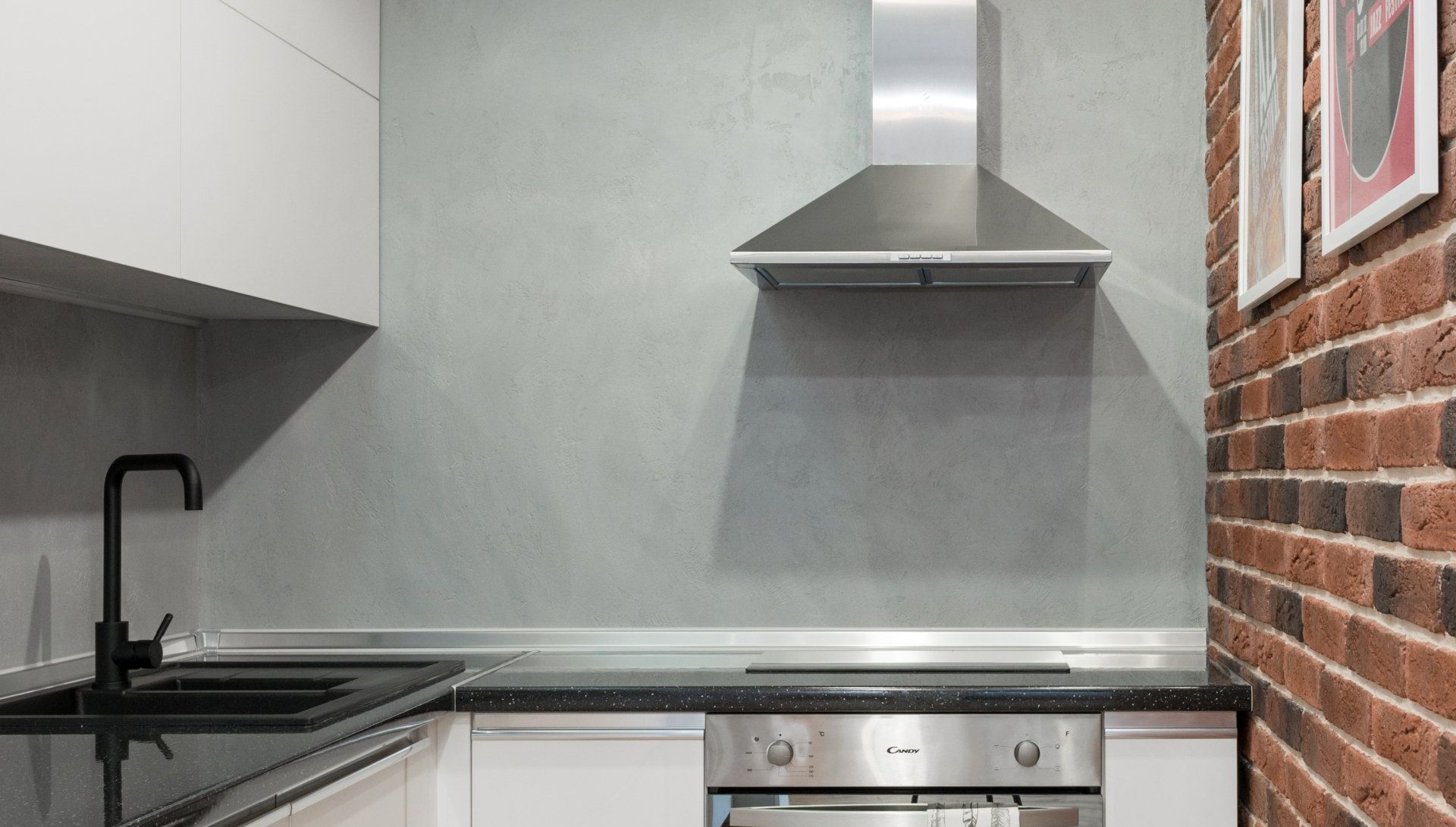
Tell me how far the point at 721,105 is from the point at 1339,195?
1450 mm

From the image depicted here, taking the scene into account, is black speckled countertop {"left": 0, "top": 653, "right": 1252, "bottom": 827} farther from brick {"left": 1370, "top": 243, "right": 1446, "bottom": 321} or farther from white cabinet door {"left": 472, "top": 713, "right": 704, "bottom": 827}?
brick {"left": 1370, "top": 243, "right": 1446, "bottom": 321}

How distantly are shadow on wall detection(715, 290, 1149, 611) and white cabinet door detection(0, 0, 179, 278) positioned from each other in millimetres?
1263

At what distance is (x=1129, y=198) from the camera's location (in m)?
2.60

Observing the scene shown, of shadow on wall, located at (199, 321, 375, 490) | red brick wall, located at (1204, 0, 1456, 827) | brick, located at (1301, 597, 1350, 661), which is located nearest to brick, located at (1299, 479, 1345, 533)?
red brick wall, located at (1204, 0, 1456, 827)

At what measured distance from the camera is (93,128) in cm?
173

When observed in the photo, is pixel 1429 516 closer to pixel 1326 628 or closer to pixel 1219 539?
pixel 1326 628

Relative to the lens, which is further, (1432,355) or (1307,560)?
(1307,560)

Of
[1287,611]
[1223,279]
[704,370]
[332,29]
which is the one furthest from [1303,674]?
[332,29]

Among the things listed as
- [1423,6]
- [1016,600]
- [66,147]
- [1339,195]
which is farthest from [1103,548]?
[66,147]

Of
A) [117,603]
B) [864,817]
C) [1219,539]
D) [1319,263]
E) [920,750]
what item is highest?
[1319,263]

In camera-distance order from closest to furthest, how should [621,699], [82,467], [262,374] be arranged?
[621,699], [82,467], [262,374]

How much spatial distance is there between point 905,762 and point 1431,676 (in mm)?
972

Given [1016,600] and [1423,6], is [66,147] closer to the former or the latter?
[1423,6]

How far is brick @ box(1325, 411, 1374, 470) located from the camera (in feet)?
4.95
